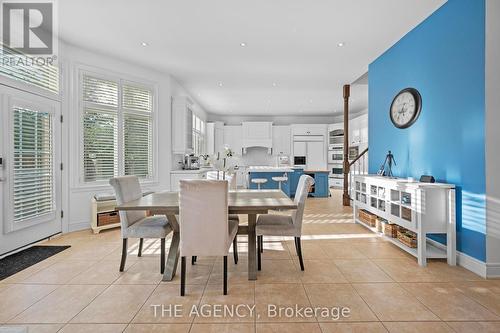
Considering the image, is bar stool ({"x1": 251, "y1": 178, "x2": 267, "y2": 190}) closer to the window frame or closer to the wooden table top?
the window frame

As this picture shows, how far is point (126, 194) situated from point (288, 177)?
4867mm

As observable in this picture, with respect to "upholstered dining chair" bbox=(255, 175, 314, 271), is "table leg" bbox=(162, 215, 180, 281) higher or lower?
lower

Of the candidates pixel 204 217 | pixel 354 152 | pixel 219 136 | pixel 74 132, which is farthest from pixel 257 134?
pixel 204 217

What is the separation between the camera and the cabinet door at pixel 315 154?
31.5 ft

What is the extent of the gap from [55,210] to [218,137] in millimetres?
6164

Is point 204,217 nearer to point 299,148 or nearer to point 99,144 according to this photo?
point 99,144

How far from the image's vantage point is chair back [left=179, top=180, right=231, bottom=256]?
7.11ft

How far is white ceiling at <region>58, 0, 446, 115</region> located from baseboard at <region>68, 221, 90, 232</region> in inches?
108

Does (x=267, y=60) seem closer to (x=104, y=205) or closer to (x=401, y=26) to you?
(x=401, y=26)

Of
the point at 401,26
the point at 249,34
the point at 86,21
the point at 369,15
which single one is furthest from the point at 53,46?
the point at 401,26

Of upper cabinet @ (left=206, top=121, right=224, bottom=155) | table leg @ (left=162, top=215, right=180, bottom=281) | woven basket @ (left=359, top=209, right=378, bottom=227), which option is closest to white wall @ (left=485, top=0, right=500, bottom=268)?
woven basket @ (left=359, top=209, right=378, bottom=227)

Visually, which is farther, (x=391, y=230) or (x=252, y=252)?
(x=391, y=230)

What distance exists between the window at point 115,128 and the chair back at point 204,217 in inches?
116

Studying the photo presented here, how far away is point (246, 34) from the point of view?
3689 millimetres
